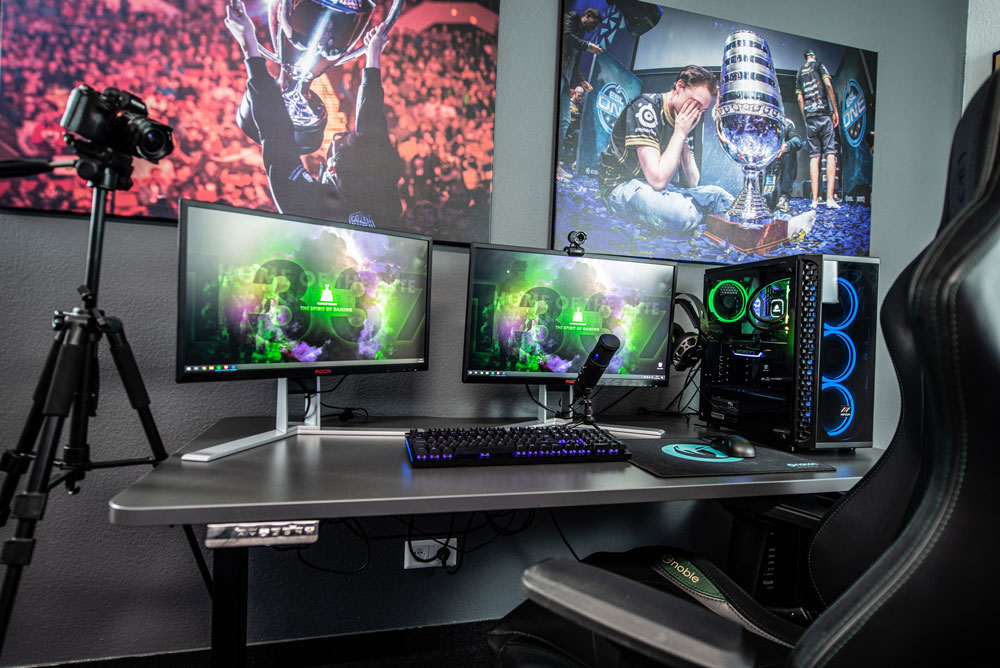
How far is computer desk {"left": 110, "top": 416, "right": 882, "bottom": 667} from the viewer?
2.55 feet

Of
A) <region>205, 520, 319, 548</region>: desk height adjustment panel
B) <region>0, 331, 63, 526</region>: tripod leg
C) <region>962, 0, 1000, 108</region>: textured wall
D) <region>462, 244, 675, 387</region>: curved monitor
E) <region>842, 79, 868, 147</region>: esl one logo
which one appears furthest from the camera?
<region>962, 0, 1000, 108</region>: textured wall

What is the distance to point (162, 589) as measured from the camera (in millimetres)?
1454

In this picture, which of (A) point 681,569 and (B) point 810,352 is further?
(B) point 810,352

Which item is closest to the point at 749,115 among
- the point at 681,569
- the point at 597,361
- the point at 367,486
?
the point at 597,361

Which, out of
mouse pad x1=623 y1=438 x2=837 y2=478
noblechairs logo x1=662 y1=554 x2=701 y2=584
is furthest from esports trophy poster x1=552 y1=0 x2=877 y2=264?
noblechairs logo x1=662 y1=554 x2=701 y2=584

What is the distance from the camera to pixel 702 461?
114 centimetres

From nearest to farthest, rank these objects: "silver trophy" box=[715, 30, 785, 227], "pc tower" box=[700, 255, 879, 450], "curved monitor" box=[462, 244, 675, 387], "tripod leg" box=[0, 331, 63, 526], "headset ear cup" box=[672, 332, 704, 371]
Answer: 1. "tripod leg" box=[0, 331, 63, 526]
2. "pc tower" box=[700, 255, 879, 450]
3. "curved monitor" box=[462, 244, 675, 387]
4. "headset ear cup" box=[672, 332, 704, 371]
5. "silver trophy" box=[715, 30, 785, 227]

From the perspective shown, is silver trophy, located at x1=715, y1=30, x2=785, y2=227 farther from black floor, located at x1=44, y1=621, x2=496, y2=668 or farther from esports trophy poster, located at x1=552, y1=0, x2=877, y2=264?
black floor, located at x1=44, y1=621, x2=496, y2=668

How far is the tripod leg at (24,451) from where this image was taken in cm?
101

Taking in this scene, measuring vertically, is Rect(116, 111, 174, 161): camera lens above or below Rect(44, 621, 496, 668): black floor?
above

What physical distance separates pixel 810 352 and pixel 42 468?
1.65 meters

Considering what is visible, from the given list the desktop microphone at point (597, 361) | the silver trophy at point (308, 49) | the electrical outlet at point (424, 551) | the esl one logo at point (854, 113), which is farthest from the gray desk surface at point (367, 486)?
the esl one logo at point (854, 113)

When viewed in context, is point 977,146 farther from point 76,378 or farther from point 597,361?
point 76,378

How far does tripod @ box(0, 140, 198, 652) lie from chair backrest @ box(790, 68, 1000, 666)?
117 cm
